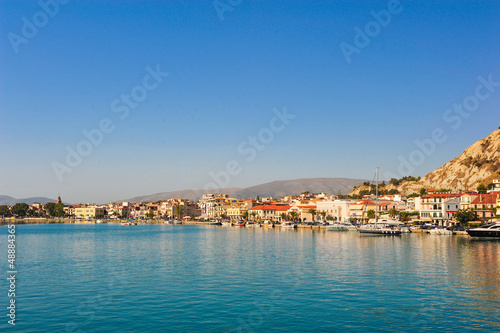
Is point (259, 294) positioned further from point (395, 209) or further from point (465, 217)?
point (395, 209)

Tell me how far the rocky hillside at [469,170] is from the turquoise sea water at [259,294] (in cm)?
13164

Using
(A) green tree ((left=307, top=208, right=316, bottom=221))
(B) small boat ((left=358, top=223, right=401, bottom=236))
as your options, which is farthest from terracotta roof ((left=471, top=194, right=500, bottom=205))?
(A) green tree ((left=307, top=208, right=316, bottom=221))

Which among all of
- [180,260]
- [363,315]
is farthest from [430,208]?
[363,315]

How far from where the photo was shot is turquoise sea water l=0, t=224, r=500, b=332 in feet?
70.9

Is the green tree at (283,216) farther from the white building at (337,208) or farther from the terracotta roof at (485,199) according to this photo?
the terracotta roof at (485,199)

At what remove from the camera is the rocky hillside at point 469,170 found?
527ft

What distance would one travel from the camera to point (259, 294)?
27984 mm

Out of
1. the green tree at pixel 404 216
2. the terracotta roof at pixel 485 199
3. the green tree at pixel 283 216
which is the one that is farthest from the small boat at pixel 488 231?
the green tree at pixel 283 216

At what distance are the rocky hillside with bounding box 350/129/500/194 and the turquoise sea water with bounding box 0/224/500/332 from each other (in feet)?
432

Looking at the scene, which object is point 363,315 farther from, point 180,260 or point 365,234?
point 365,234

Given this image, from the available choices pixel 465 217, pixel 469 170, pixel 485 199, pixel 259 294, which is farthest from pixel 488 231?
pixel 469 170

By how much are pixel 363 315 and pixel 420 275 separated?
1427 cm

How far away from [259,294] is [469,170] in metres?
169

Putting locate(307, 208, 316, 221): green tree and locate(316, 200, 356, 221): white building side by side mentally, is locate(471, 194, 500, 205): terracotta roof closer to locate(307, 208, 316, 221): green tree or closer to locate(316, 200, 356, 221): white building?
locate(316, 200, 356, 221): white building
